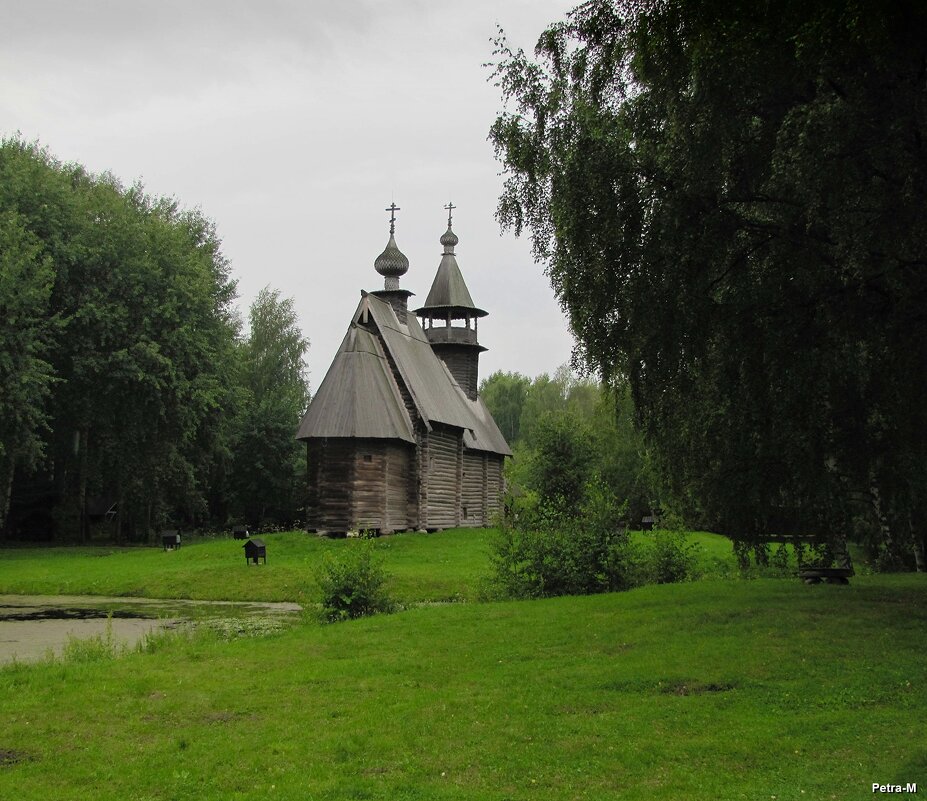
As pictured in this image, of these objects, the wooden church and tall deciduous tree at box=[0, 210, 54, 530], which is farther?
the wooden church

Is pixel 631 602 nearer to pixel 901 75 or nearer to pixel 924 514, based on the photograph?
pixel 924 514

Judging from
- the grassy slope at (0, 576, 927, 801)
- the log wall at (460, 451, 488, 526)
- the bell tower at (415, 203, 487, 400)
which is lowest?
the grassy slope at (0, 576, 927, 801)

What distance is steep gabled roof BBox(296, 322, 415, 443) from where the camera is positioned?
33094mm

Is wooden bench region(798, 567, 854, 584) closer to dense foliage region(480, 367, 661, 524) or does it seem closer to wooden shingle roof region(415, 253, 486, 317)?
dense foliage region(480, 367, 661, 524)

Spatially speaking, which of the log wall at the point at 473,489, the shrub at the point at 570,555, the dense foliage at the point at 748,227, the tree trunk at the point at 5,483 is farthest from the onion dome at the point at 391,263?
the dense foliage at the point at 748,227

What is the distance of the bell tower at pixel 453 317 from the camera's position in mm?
47594

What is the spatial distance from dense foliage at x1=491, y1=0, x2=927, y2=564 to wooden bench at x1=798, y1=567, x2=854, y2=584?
5.20 ft

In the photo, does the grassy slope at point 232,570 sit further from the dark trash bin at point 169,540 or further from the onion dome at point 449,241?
the onion dome at point 449,241

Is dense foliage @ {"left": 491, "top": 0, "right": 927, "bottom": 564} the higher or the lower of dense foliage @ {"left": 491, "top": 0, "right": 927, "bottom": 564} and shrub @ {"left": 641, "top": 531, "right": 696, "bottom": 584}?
the higher

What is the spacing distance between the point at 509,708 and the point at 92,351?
32658mm

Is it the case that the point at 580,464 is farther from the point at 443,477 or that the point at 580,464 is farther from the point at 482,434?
the point at 482,434

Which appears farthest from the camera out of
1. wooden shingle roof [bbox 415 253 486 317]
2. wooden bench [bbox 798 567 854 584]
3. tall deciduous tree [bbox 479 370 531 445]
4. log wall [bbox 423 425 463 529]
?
tall deciduous tree [bbox 479 370 531 445]

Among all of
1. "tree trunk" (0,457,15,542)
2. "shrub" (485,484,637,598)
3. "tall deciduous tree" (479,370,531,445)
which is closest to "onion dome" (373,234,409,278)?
"tree trunk" (0,457,15,542)

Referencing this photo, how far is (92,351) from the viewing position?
37344mm
